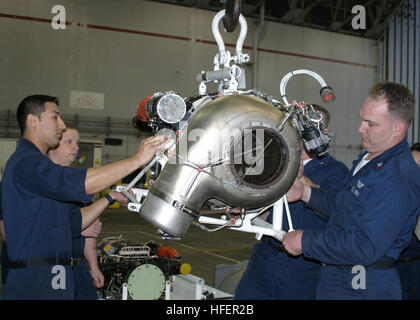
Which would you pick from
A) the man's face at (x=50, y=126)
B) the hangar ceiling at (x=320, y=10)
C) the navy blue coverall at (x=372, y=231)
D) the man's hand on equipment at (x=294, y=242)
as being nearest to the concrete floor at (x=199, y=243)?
the man's face at (x=50, y=126)

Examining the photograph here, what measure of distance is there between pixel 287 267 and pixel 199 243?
245 inches

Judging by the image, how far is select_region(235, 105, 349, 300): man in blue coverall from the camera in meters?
2.96

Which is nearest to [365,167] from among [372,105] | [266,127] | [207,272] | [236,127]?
[372,105]

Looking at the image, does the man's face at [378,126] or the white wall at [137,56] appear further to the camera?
the white wall at [137,56]

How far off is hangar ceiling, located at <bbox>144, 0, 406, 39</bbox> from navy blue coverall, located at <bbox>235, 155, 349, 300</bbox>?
12265mm

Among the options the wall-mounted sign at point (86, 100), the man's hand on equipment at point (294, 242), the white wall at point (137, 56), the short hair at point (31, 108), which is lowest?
the man's hand on equipment at point (294, 242)

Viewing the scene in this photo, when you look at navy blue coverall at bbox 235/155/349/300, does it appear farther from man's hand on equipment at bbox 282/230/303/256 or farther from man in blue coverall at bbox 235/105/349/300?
man's hand on equipment at bbox 282/230/303/256

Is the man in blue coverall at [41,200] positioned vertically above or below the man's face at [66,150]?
below

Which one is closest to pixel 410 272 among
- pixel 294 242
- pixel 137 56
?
pixel 294 242

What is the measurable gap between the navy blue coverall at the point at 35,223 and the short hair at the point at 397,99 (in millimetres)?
1581

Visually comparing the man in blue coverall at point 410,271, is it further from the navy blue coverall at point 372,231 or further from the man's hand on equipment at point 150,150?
the man's hand on equipment at point 150,150

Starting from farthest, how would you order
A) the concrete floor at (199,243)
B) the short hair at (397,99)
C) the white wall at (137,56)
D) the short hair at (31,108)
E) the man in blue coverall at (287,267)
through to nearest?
the white wall at (137,56), the concrete floor at (199,243), the man in blue coverall at (287,267), the short hair at (31,108), the short hair at (397,99)

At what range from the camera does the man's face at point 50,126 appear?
270 centimetres

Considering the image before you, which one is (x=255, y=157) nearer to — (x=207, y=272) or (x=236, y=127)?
(x=236, y=127)
